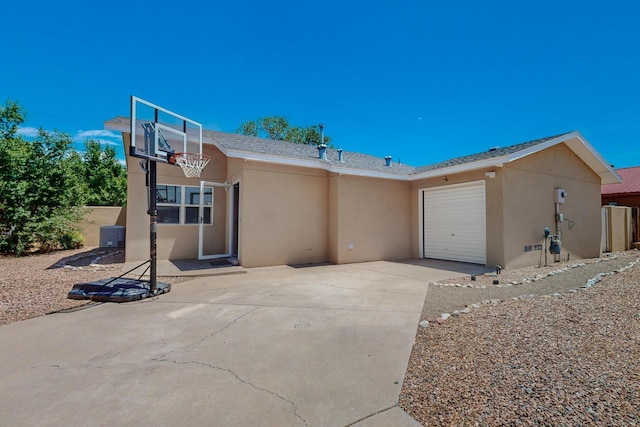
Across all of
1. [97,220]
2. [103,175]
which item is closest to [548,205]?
[97,220]

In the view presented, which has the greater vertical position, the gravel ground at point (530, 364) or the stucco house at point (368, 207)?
the stucco house at point (368, 207)

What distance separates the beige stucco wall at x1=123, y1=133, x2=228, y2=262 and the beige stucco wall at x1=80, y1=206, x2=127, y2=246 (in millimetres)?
7204

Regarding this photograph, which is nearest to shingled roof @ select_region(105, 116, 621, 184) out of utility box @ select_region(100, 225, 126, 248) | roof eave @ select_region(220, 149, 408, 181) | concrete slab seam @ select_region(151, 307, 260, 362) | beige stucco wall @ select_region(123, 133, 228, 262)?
roof eave @ select_region(220, 149, 408, 181)

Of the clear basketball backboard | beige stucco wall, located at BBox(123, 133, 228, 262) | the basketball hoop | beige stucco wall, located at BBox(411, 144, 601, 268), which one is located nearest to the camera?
the clear basketball backboard

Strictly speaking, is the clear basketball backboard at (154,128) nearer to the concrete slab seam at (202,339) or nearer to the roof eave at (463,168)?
the concrete slab seam at (202,339)

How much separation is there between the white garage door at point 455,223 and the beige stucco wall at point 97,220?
1478 centimetres

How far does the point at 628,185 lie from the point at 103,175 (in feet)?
125

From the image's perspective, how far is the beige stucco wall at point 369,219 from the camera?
894 centimetres

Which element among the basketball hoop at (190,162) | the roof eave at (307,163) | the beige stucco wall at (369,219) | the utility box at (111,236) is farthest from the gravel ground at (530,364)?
the utility box at (111,236)

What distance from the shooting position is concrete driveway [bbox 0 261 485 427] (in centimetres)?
210

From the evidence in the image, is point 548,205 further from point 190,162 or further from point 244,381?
point 190,162

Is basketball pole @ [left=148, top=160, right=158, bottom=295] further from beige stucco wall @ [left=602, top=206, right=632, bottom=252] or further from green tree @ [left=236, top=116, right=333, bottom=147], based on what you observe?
green tree @ [left=236, top=116, right=333, bottom=147]

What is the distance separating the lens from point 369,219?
31.1ft

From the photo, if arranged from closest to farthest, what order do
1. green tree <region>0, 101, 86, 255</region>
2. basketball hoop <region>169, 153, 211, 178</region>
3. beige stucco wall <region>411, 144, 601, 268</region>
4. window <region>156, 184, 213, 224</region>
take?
basketball hoop <region>169, 153, 211, 178</region>
beige stucco wall <region>411, 144, 601, 268</region>
window <region>156, 184, 213, 224</region>
green tree <region>0, 101, 86, 255</region>
